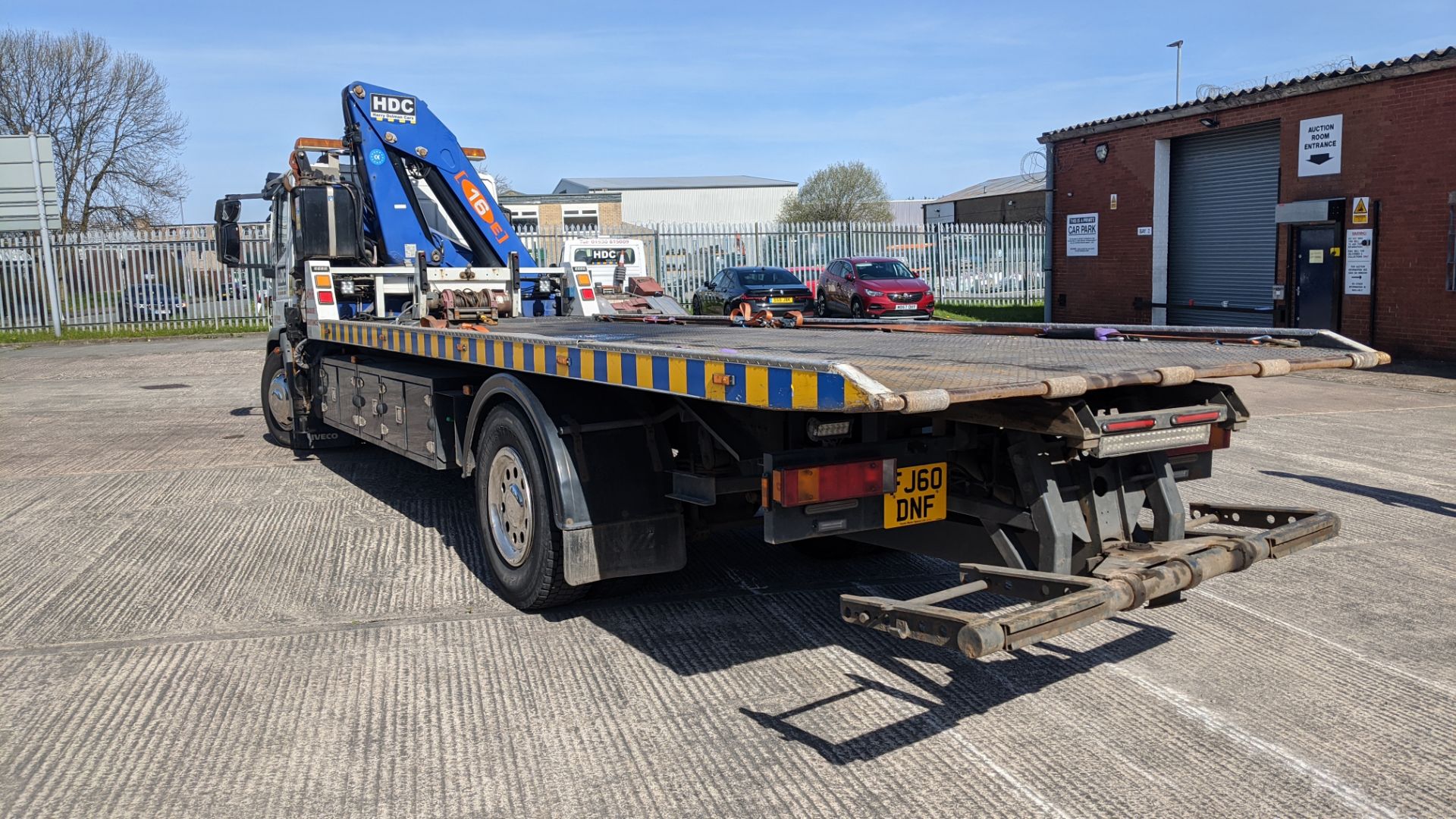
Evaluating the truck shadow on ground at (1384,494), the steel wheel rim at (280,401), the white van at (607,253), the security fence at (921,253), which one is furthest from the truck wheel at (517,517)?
the security fence at (921,253)

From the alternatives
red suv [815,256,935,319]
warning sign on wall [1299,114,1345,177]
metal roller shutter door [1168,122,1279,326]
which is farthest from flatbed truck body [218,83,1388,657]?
red suv [815,256,935,319]

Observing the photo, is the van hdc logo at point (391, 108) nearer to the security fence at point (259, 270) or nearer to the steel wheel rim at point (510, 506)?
the steel wheel rim at point (510, 506)

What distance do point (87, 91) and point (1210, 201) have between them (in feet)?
130

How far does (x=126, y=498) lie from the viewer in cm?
837

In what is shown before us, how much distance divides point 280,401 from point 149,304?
71.3 ft

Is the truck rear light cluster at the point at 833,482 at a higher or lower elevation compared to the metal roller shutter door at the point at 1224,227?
lower

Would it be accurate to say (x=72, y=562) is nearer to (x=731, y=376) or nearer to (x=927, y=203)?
(x=731, y=376)

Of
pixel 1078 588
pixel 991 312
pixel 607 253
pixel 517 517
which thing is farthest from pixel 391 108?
pixel 991 312

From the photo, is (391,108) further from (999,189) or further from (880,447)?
(999,189)

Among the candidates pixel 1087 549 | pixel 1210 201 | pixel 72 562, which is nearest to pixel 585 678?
pixel 1087 549

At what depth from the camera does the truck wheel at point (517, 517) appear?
203 inches

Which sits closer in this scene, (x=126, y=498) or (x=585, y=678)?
(x=585, y=678)

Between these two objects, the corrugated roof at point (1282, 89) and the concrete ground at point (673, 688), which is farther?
the corrugated roof at point (1282, 89)

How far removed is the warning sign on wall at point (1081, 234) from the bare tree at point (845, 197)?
35.4m
